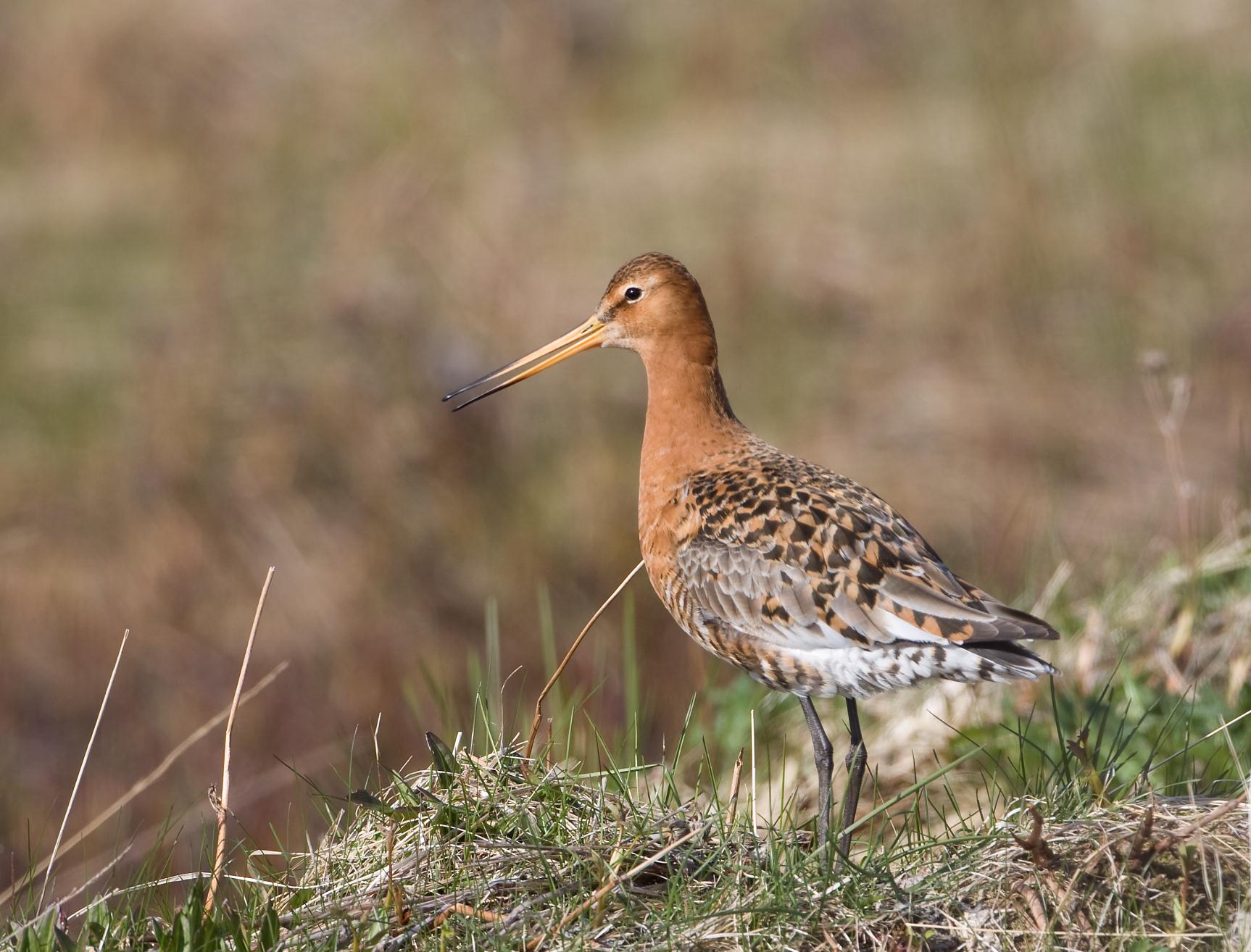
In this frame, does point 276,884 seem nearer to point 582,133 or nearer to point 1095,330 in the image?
point 1095,330

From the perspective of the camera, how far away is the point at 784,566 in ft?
13.1

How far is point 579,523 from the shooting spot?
360 inches

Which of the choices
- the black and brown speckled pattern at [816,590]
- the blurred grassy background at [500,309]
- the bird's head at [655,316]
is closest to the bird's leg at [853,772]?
the black and brown speckled pattern at [816,590]

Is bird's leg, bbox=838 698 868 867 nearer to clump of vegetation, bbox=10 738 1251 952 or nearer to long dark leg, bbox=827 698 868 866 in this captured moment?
long dark leg, bbox=827 698 868 866

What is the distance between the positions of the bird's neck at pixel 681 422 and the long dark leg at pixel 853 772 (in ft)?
2.99

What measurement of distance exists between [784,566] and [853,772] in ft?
1.87

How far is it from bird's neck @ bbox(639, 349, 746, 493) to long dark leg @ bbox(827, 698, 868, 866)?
2.99 ft

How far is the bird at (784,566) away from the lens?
12.1 feet

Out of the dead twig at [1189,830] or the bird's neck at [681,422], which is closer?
the dead twig at [1189,830]

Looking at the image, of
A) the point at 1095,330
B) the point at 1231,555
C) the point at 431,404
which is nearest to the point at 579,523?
the point at 431,404

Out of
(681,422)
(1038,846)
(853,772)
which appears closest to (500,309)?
(681,422)

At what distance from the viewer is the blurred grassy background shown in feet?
28.3

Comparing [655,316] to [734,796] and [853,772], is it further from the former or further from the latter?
[734,796]

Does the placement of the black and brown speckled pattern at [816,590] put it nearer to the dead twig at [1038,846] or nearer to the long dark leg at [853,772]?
the long dark leg at [853,772]
